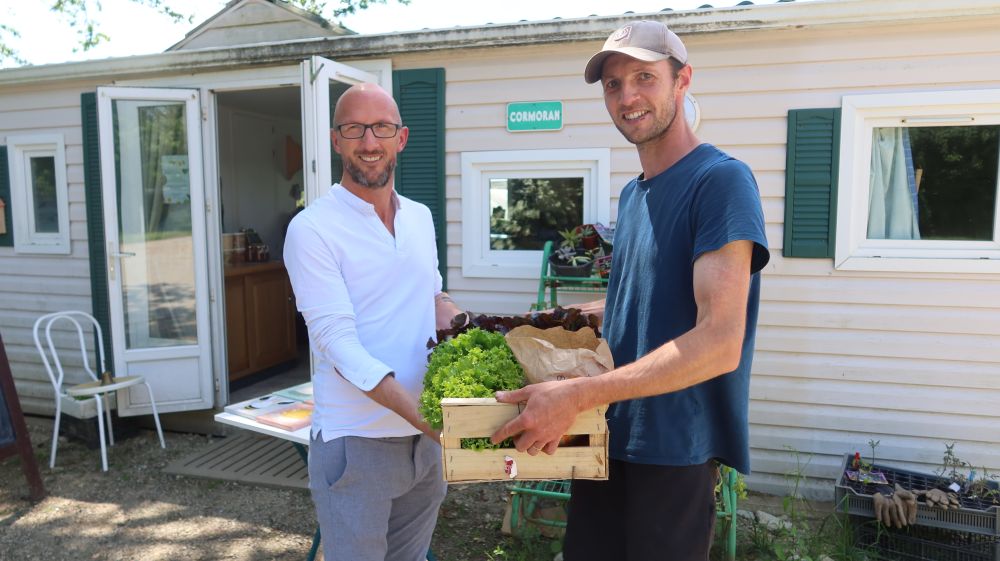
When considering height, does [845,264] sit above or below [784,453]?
above

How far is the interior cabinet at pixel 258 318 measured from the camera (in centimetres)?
606

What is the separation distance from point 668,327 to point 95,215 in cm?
529

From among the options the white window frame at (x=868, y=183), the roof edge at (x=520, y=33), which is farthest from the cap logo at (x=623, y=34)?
the white window frame at (x=868, y=183)

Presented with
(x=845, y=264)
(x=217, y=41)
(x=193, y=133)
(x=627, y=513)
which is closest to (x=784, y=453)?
(x=845, y=264)

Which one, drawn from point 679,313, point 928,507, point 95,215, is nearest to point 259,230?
point 95,215

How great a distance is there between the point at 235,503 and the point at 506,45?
11.0 feet

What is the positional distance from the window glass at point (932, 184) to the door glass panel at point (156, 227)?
475cm

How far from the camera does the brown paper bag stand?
4.77 feet

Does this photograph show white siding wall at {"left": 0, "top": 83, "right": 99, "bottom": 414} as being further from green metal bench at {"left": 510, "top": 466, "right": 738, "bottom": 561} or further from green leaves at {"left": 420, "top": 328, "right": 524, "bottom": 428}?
green leaves at {"left": 420, "top": 328, "right": 524, "bottom": 428}

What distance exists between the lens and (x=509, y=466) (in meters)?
1.45

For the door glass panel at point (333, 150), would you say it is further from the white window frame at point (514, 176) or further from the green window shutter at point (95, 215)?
the green window shutter at point (95, 215)

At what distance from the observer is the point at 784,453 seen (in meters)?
4.23

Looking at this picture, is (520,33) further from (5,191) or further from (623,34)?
(5,191)

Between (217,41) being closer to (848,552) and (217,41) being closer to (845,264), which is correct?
(845,264)
